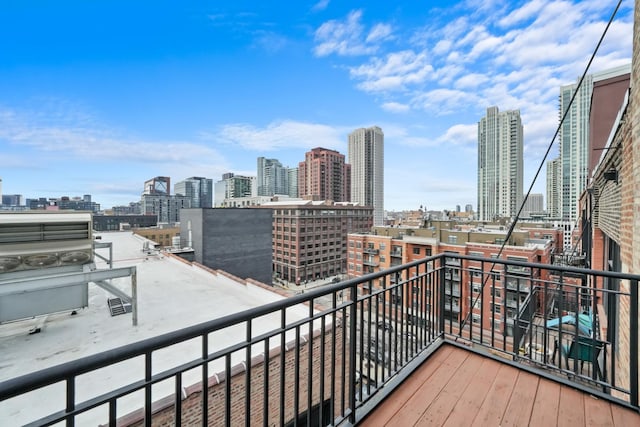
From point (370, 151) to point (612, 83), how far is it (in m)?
66.9

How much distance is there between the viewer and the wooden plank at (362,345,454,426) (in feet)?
5.92

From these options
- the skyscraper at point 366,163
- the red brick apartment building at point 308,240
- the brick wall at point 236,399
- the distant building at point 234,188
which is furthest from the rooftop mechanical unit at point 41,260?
the skyscraper at point 366,163

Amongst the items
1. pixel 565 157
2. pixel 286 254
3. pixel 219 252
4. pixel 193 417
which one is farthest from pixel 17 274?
pixel 286 254

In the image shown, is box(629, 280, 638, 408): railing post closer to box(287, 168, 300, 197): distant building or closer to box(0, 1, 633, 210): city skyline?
box(0, 1, 633, 210): city skyline

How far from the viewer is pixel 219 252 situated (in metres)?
19.2

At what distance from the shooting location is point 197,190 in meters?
79.8

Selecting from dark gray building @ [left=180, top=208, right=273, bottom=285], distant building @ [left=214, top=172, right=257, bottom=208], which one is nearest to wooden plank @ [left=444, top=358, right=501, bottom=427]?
dark gray building @ [left=180, top=208, right=273, bottom=285]

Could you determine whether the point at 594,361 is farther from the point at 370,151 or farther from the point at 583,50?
the point at 370,151

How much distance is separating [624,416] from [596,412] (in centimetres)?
16

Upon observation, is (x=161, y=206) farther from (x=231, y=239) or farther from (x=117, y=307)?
(x=117, y=307)

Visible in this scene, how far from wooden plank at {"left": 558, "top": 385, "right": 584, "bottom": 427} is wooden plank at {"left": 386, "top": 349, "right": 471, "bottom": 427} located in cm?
69

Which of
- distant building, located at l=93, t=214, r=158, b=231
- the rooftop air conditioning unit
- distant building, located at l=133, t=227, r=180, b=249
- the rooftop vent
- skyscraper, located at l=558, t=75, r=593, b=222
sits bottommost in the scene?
distant building, located at l=133, t=227, r=180, b=249

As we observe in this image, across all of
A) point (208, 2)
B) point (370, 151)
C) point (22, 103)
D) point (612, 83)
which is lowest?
point (612, 83)

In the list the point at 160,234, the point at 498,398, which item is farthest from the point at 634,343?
the point at 160,234
